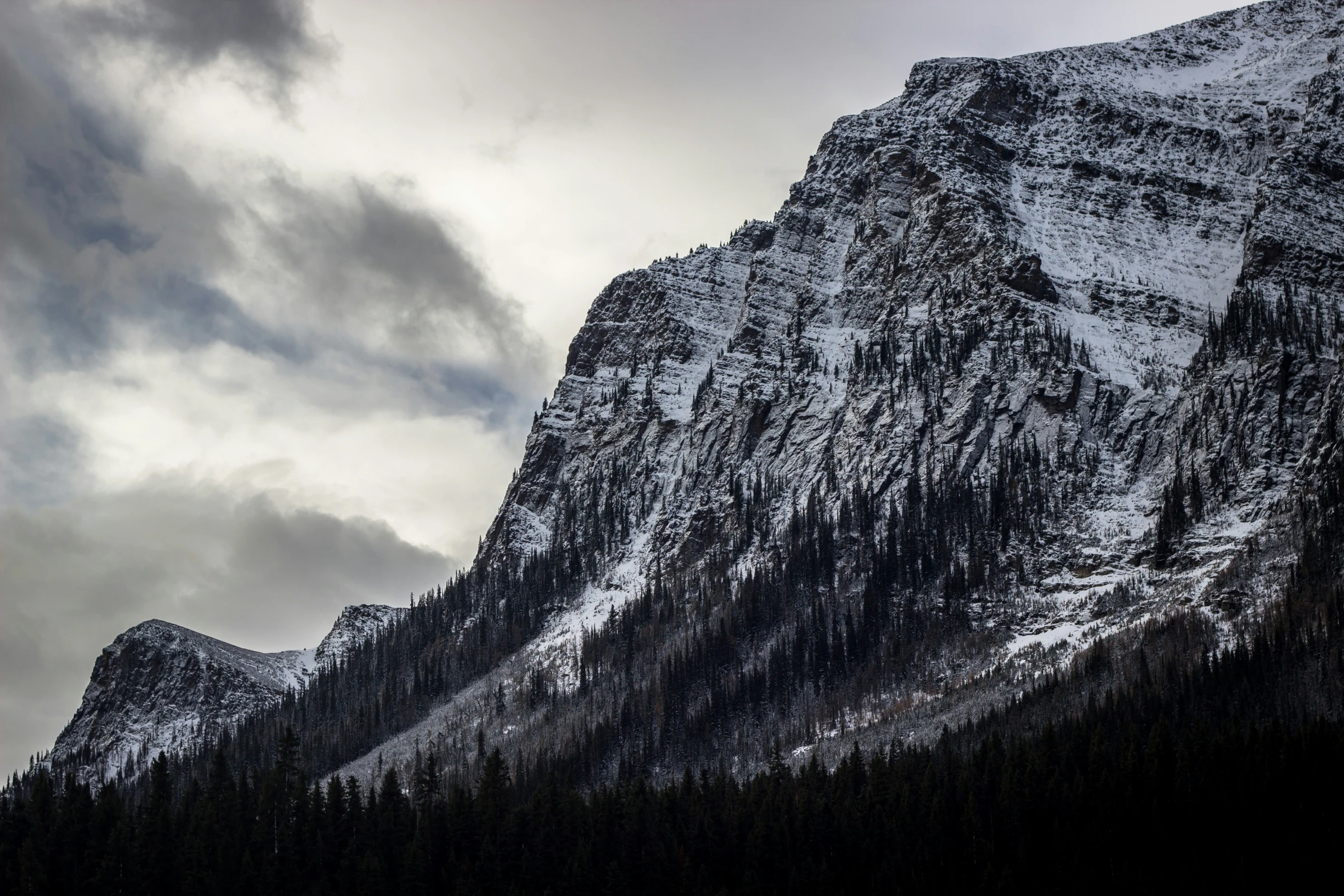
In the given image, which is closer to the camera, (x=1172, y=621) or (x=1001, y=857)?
(x=1001, y=857)

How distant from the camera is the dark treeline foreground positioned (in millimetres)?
127250

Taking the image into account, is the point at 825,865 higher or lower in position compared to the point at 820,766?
lower

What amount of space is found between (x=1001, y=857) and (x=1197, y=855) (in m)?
15.8

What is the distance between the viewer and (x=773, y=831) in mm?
133000

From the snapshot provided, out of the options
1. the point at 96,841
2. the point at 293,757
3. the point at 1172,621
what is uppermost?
the point at 1172,621

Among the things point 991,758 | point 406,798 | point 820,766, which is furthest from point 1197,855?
point 406,798

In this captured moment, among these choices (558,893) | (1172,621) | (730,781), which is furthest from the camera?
(1172,621)

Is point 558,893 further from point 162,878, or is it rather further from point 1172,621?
point 1172,621

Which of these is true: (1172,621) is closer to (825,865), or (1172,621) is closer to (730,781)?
(730,781)

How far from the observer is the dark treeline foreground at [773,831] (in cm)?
12725

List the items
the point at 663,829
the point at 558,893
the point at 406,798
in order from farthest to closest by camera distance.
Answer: the point at 406,798 → the point at 663,829 → the point at 558,893

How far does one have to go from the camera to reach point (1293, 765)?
134 metres

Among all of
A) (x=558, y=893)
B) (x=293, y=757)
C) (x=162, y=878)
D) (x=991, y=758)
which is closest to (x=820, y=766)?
(x=991, y=758)

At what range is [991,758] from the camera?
148 meters
